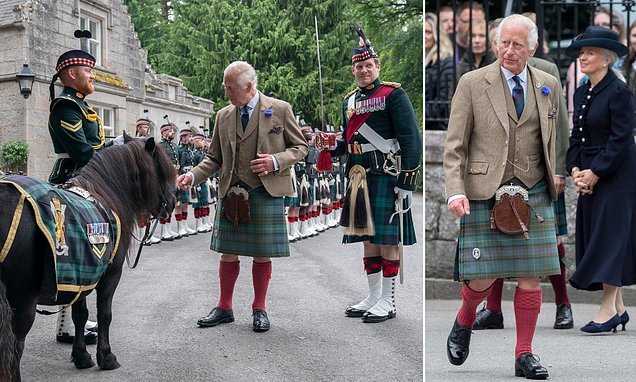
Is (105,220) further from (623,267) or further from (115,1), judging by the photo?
(115,1)

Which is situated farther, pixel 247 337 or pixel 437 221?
pixel 437 221

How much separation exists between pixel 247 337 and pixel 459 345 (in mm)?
1364

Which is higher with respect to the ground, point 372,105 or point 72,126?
point 372,105

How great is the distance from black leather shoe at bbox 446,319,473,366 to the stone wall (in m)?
3.03

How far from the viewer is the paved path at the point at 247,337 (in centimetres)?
421

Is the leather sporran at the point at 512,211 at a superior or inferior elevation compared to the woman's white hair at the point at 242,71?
inferior

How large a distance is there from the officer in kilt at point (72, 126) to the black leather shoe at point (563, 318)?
3068 mm

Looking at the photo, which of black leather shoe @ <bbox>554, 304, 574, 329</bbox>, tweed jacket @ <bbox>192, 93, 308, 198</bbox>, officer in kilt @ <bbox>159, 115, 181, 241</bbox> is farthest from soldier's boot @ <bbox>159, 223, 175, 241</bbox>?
black leather shoe @ <bbox>554, 304, 574, 329</bbox>

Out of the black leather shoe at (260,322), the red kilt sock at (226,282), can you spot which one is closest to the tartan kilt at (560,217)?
the black leather shoe at (260,322)

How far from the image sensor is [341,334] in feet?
16.6

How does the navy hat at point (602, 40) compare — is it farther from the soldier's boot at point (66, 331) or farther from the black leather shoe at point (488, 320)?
the soldier's boot at point (66, 331)

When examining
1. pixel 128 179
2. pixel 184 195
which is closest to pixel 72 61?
pixel 128 179

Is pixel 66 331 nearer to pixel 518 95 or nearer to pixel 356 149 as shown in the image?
pixel 356 149

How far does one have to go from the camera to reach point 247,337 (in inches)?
196
